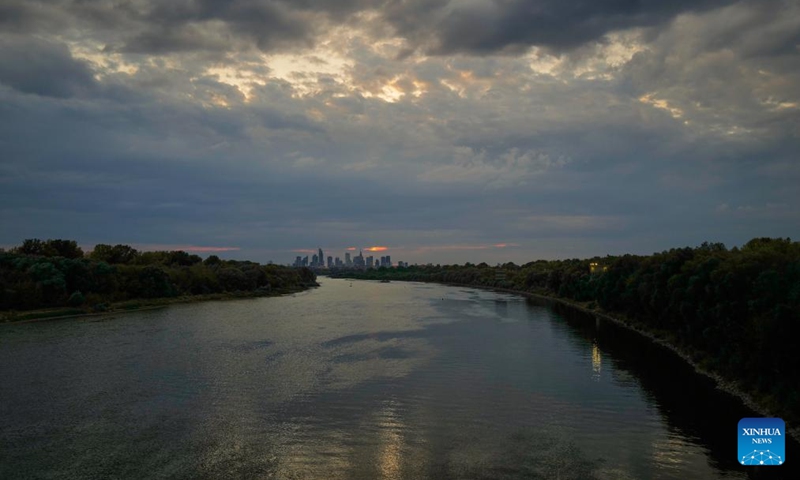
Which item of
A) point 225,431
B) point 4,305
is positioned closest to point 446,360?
point 225,431

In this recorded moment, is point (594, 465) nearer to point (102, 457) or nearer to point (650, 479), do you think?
point (650, 479)

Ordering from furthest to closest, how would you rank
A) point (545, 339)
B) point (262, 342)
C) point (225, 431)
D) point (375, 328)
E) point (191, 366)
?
1. point (375, 328)
2. point (545, 339)
3. point (262, 342)
4. point (191, 366)
5. point (225, 431)

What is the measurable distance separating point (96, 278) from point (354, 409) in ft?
235

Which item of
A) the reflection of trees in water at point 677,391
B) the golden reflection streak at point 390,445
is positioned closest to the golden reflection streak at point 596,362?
the reflection of trees in water at point 677,391

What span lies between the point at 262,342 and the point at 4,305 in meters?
39.5

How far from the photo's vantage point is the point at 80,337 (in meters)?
54.2

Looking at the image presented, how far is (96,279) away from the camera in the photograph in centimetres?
8431

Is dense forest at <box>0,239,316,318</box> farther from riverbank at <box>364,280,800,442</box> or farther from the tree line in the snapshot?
riverbank at <box>364,280,800,442</box>

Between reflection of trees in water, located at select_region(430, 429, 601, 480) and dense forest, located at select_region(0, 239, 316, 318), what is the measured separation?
69.6m

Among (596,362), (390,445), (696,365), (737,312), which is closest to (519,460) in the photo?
(390,445)

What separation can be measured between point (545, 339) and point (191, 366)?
3624 centimetres

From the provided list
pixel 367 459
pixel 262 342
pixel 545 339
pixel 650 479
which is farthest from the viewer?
pixel 545 339

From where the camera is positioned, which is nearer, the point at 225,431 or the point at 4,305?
the point at 225,431

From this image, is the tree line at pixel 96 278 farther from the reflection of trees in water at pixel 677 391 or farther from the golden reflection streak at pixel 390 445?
the reflection of trees in water at pixel 677 391
